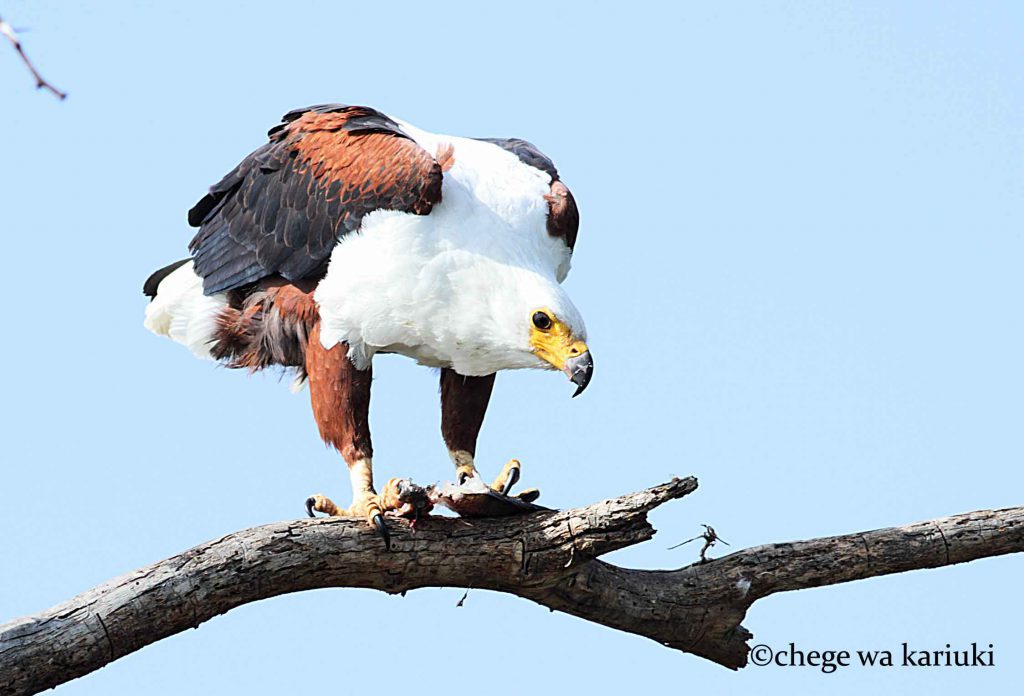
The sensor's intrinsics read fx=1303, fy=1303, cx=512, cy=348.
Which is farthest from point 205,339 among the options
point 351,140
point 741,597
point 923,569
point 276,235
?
point 923,569

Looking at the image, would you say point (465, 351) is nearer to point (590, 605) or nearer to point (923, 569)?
point (590, 605)

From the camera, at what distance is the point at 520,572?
5.15m

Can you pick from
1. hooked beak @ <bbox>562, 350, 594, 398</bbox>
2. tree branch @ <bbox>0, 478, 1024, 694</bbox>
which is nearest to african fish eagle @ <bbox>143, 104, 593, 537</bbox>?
hooked beak @ <bbox>562, 350, 594, 398</bbox>

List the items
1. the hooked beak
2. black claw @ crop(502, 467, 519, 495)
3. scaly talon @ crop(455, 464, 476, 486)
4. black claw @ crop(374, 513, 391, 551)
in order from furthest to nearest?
scaly talon @ crop(455, 464, 476, 486)
black claw @ crop(502, 467, 519, 495)
the hooked beak
black claw @ crop(374, 513, 391, 551)

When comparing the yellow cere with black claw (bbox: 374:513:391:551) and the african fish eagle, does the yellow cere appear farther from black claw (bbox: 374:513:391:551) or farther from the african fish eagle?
black claw (bbox: 374:513:391:551)

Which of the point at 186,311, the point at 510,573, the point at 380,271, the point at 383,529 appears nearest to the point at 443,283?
the point at 380,271

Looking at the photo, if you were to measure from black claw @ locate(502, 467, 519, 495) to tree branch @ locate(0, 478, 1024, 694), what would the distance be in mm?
598

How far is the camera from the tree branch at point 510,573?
14.9 ft

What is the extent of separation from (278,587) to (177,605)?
0.39m

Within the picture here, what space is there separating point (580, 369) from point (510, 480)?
808 mm

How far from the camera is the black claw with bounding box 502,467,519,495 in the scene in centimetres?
584

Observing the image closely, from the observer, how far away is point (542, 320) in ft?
17.7

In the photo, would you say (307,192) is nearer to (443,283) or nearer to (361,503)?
(443,283)

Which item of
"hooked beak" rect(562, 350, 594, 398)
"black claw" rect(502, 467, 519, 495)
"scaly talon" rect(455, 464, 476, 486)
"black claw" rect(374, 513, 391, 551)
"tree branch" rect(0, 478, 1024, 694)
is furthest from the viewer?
"scaly talon" rect(455, 464, 476, 486)
